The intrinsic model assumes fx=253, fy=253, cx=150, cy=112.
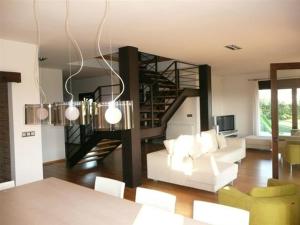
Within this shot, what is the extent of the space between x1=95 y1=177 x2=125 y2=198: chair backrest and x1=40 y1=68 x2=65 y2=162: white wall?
4.59 m

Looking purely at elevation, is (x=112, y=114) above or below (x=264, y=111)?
above

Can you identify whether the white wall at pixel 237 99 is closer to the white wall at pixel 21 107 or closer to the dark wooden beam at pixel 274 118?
the dark wooden beam at pixel 274 118

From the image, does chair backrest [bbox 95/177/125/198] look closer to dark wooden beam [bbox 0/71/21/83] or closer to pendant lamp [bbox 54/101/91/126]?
pendant lamp [bbox 54/101/91/126]

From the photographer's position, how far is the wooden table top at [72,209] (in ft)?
5.81

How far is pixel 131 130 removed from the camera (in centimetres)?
447

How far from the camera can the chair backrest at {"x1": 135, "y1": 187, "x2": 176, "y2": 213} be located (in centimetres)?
206

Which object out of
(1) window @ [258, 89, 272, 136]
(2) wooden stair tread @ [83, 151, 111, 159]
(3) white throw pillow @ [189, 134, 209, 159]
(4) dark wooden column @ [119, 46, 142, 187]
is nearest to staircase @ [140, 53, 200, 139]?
(4) dark wooden column @ [119, 46, 142, 187]

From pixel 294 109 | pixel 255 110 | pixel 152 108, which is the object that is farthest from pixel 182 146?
pixel 255 110

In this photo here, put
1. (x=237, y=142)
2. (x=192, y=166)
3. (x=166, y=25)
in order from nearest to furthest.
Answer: (x=166, y=25), (x=192, y=166), (x=237, y=142)

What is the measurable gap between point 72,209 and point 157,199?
0.69 m

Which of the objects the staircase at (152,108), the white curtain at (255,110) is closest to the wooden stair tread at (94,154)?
the staircase at (152,108)

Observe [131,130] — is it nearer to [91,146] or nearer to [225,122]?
[91,146]

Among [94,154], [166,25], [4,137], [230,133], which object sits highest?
[166,25]

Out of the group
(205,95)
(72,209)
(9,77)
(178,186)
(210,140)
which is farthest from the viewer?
(205,95)
